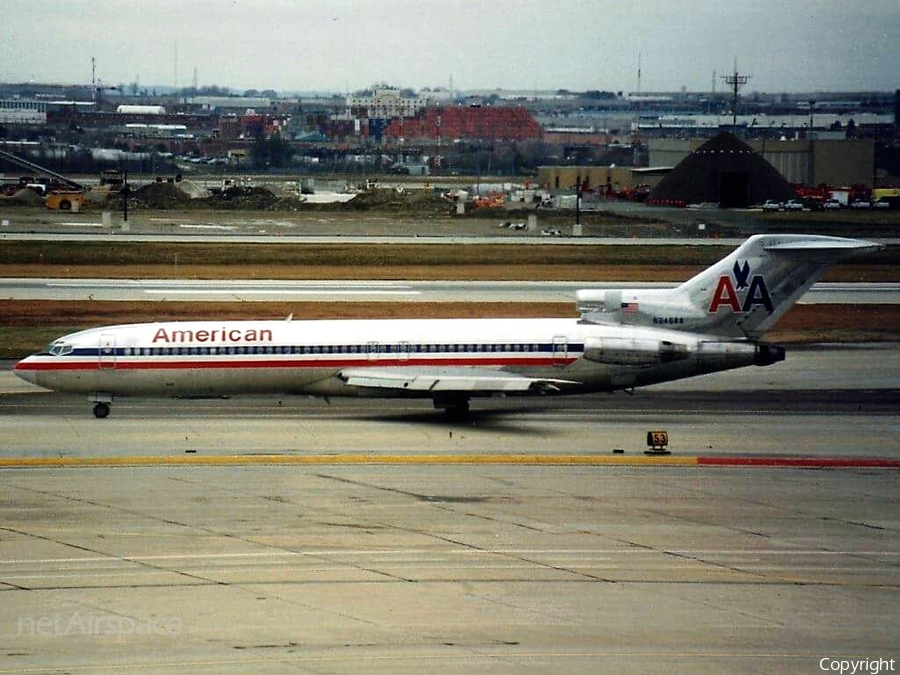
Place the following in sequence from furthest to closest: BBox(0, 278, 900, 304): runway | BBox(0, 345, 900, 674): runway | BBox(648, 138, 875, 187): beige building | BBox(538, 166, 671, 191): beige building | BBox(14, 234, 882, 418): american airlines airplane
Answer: BBox(538, 166, 671, 191): beige building < BBox(648, 138, 875, 187): beige building < BBox(0, 278, 900, 304): runway < BBox(14, 234, 882, 418): american airlines airplane < BBox(0, 345, 900, 674): runway

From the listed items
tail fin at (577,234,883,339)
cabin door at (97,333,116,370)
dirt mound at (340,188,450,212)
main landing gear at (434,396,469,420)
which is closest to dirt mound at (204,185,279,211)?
dirt mound at (340,188,450,212)

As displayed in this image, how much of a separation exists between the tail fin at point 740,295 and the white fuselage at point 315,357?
1796 millimetres

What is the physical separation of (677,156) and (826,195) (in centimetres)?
4197

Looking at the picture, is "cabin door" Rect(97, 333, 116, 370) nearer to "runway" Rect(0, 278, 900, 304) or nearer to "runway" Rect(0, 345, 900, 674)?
"runway" Rect(0, 345, 900, 674)

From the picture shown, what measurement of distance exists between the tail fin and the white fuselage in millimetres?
1796

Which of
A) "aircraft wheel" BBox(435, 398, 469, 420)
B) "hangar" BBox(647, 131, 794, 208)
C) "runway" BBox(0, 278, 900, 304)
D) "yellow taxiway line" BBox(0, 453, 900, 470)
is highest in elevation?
"hangar" BBox(647, 131, 794, 208)

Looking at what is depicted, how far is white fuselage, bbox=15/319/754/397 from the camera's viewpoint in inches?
1754

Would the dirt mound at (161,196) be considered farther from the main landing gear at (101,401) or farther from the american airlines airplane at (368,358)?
the american airlines airplane at (368,358)

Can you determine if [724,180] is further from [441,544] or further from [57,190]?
[441,544]

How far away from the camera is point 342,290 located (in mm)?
75188

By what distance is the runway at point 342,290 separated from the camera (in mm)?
71812

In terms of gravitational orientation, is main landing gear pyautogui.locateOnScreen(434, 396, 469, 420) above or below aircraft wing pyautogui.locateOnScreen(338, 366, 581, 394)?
below

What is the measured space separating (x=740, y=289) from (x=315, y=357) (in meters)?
15.6

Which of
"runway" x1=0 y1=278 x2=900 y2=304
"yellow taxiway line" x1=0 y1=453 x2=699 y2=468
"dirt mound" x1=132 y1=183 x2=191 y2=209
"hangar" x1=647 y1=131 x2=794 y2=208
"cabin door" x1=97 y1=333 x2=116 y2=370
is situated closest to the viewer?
Result: "yellow taxiway line" x1=0 y1=453 x2=699 y2=468
